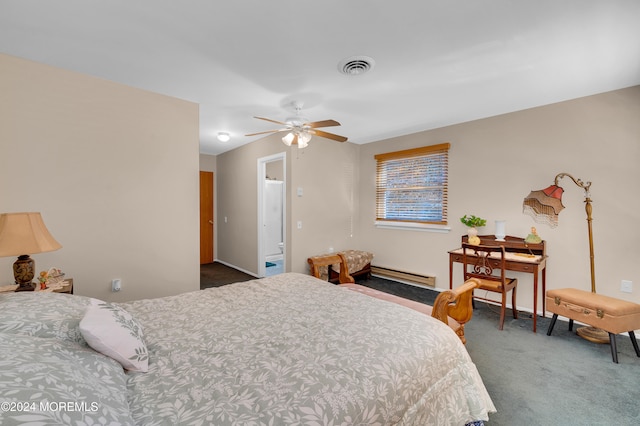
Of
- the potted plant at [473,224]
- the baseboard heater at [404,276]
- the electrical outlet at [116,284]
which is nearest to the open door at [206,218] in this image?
the electrical outlet at [116,284]

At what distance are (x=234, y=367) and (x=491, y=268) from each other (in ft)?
10.0

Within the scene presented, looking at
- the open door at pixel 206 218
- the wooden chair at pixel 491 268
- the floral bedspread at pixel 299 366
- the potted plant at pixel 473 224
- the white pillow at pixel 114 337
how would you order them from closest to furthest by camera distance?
the floral bedspread at pixel 299 366
the white pillow at pixel 114 337
the wooden chair at pixel 491 268
the potted plant at pixel 473 224
the open door at pixel 206 218

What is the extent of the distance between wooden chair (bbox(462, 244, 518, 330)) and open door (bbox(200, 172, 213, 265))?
4.88 meters

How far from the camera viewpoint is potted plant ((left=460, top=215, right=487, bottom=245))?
136 inches

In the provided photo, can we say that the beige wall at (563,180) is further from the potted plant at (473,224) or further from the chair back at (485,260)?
the chair back at (485,260)

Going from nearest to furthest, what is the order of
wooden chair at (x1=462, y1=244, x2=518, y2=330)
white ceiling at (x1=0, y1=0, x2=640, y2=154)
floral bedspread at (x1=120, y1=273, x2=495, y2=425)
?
floral bedspread at (x1=120, y1=273, x2=495, y2=425)
white ceiling at (x1=0, y1=0, x2=640, y2=154)
wooden chair at (x1=462, y1=244, x2=518, y2=330)

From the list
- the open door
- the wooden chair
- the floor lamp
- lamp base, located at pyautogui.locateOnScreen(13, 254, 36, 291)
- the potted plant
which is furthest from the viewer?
the open door

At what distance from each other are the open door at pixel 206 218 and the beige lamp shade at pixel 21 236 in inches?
154

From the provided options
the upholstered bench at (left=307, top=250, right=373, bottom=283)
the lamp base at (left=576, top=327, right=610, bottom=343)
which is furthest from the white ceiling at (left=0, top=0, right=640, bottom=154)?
the lamp base at (left=576, top=327, right=610, bottom=343)

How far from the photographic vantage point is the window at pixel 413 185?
4.02m

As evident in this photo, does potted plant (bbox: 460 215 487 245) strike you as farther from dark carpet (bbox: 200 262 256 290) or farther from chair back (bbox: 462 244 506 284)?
dark carpet (bbox: 200 262 256 290)

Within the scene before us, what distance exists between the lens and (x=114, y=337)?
3.47ft

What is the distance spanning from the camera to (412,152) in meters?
4.27

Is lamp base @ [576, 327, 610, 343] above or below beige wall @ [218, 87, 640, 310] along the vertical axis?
below
